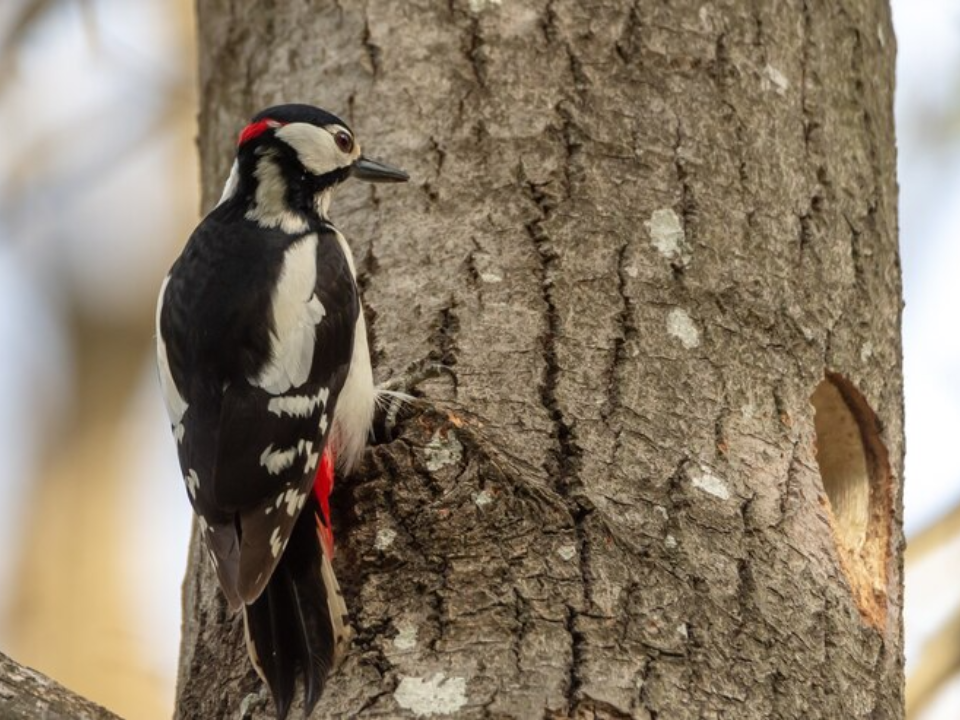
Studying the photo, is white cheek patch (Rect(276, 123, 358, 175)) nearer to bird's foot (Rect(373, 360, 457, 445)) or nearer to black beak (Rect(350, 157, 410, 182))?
black beak (Rect(350, 157, 410, 182))

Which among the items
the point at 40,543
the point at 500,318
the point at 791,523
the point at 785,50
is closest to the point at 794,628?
the point at 791,523

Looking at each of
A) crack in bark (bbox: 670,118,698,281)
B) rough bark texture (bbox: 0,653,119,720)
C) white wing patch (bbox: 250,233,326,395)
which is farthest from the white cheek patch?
rough bark texture (bbox: 0,653,119,720)

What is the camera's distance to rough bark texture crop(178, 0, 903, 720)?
90.3 inches

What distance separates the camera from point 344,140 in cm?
306

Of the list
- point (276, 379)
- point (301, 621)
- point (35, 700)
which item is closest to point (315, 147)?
point (276, 379)

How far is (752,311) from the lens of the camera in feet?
9.09

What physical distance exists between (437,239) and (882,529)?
102 cm

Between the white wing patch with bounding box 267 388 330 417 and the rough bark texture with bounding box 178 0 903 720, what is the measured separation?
13 centimetres

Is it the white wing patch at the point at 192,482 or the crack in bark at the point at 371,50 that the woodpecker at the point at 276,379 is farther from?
the crack in bark at the point at 371,50

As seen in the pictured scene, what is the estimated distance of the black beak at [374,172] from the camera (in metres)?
2.98

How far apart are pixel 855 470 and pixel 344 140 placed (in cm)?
122

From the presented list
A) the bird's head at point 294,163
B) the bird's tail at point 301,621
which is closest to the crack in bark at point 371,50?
the bird's head at point 294,163

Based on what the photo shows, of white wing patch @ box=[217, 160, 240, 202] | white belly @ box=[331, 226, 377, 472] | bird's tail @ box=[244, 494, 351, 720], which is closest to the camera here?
bird's tail @ box=[244, 494, 351, 720]

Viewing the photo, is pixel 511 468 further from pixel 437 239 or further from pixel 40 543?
pixel 40 543
